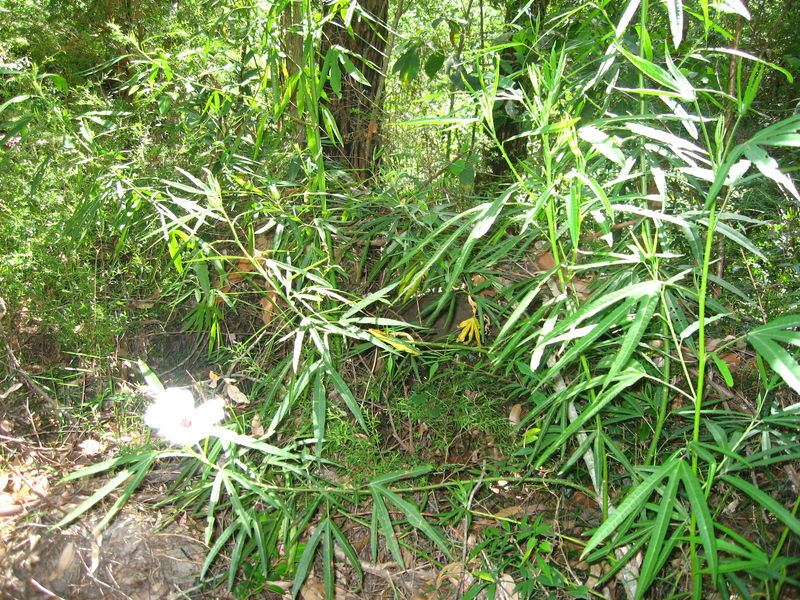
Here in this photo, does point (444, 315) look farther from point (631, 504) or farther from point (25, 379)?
point (25, 379)

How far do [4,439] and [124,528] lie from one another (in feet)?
1.67

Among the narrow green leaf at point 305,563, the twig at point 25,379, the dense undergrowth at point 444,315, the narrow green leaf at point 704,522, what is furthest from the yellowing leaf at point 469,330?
the twig at point 25,379

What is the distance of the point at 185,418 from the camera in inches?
56.1

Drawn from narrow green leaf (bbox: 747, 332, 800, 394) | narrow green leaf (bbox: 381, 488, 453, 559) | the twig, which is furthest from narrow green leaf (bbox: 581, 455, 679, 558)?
the twig

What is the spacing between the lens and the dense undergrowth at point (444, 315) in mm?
1152

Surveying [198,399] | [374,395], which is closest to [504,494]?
[374,395]

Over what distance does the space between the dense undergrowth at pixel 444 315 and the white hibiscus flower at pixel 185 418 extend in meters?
0.05

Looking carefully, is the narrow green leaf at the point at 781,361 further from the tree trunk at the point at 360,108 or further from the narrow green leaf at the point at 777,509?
the tree trunk at the point at 360,108

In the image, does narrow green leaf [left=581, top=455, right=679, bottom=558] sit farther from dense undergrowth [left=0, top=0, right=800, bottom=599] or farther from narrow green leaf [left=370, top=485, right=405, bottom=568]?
narrow green leaf [left=370, top=485, right=405, bottom=568]

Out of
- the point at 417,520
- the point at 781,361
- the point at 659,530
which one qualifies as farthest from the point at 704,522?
the point at 417,520

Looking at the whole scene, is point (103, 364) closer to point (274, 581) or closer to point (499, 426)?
point (274, 581)

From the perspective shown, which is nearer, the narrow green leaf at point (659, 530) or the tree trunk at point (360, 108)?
the narrow green leaf at point (659, 530)

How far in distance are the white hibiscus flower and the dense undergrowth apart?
0.05 m

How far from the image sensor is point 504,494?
1.71 m
